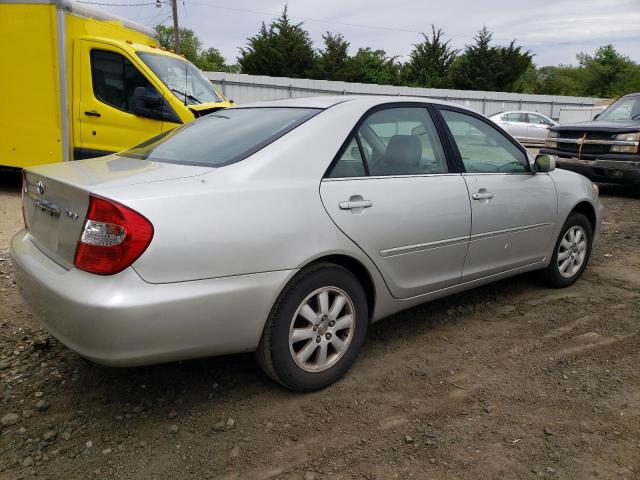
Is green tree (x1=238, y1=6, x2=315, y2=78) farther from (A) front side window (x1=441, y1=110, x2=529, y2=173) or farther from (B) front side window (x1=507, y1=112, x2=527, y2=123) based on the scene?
(A) front side window (x1=441, y1=110, x2=529, y2=173)

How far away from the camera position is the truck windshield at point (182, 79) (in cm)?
703

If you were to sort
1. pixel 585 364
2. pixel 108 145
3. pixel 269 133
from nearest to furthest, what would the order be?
pixel 269 133, pixel 585 364, pixel 108 145

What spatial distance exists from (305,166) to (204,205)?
0.62m

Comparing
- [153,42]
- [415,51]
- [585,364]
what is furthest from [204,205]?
[415,51]

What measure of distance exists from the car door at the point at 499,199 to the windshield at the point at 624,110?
664cm

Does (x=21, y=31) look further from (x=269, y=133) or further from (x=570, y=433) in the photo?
(x=570, y=433)

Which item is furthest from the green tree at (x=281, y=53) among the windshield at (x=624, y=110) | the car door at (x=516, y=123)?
the windshield at (x=624, y=110)

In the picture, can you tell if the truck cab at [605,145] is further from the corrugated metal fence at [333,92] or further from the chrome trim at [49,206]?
the corrugated metal fence at [333,92]

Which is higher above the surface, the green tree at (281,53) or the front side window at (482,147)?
the green tree at (281,53)

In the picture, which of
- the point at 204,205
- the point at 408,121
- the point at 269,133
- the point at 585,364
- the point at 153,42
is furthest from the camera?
the point at 153,42

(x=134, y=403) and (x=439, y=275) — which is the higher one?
(x=439, y=275)

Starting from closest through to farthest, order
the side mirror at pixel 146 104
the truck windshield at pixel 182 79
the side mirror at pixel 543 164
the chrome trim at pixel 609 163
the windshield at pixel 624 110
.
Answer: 1. the side mirror at pixel 543 164
2. the side mirror at pixel 146 104
3. the truck windshield at pixel 182 79
4. the chrome trim at pixel 609 163
5. the windshield at pixel 624 110

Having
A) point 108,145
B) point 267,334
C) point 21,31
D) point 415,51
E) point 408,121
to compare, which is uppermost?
point 415,51

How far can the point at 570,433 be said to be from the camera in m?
2.51
